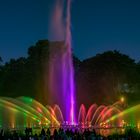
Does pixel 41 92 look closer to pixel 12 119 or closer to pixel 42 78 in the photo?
pixel 42 78

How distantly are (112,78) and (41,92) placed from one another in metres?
13.2

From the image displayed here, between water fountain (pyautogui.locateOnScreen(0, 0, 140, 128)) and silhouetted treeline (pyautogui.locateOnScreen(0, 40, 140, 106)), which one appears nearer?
water fountain (pyautogui.locateOnScreen(0, 0, 140, 128))

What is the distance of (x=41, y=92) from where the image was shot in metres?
73.8

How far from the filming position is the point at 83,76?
245ft

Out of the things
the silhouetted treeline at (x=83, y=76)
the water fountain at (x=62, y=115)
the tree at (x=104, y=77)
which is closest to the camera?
the water fountain at (x=62, y=115)

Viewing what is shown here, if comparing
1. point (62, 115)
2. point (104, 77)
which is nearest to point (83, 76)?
point (104, 77)

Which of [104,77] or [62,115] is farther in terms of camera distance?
[104,77]

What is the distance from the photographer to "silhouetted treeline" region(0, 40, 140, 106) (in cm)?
7350

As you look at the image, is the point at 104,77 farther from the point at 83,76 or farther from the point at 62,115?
the point at 62,115

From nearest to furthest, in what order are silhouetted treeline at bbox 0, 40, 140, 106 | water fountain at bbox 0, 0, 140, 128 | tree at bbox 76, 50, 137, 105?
water fountain at bbox 0, 0, 140, 128
silhouetted treeline at bbox 0, 40, 140, 106
tree at bbox 76, 50, 137, 105

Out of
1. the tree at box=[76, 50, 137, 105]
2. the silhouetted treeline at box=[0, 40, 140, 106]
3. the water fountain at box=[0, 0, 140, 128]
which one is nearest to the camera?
the water fountain at box=[0, 0, 140, 128]

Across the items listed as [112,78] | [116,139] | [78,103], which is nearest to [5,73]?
[78,103]

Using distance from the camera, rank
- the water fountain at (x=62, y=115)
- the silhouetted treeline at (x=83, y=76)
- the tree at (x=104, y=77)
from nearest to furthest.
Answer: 1. the water fountain at (x=62, y=115)
2. the silhouetted treeline at (x=83, y=76)
3. the tree at (x=104, y=77)

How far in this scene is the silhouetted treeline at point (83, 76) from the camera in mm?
73500
